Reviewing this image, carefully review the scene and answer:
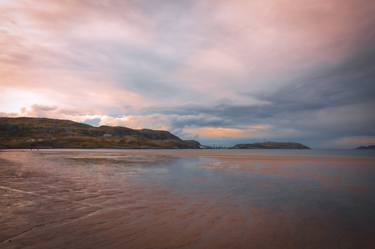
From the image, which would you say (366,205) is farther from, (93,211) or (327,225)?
(93,211)

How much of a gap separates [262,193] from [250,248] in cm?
1352

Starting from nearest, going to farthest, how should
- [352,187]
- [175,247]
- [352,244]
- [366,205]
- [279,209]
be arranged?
[175,247] → [352,244] → [279,209] → [366,205] → [352,187]

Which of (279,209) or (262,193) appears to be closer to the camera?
(279,209)

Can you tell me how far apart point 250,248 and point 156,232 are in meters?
4.46

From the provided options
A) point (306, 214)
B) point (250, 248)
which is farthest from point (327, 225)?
point (250, 248)

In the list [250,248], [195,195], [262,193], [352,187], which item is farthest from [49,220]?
[352,187]

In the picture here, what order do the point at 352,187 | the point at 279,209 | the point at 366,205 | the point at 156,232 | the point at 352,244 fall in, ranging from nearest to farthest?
the point at 352,244 < the point at 156,232 < the point at 279,209 < the point at 366,205 < the point at 352,187

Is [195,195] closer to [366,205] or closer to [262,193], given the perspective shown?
[262,193]

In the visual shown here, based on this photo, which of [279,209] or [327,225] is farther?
[279,209]

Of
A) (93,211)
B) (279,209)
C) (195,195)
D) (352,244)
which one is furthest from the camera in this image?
(195,195)

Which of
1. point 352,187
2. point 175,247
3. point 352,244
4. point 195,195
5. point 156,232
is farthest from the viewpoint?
point 352,187

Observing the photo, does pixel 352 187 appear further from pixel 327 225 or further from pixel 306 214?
pixel 327 225

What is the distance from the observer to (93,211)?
14.9 metres

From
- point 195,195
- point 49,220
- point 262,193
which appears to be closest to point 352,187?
point 262,193
